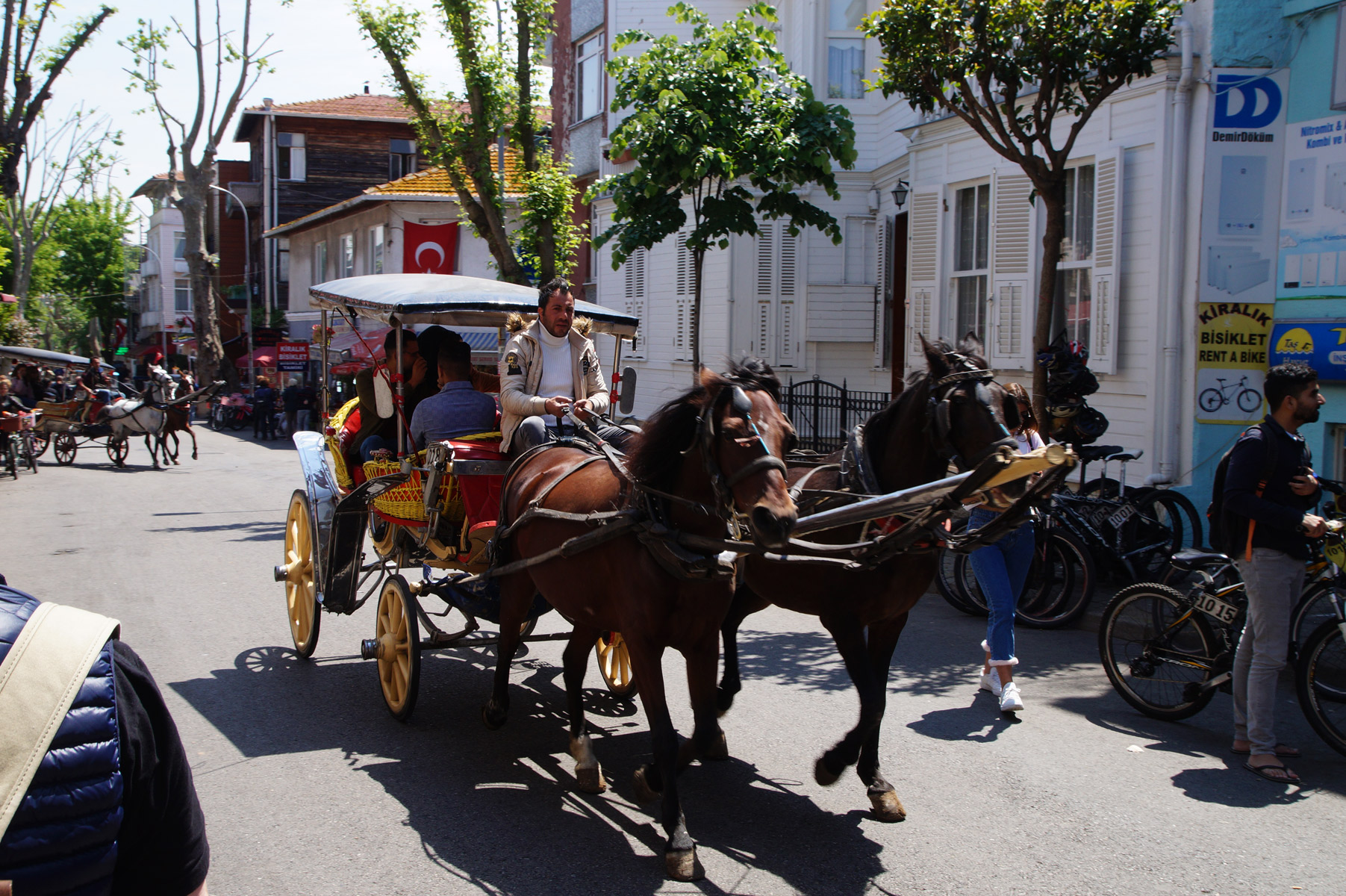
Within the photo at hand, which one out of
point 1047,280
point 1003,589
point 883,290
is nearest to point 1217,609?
point 1003,589

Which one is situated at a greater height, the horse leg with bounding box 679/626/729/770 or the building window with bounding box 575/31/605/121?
the building window with bounding box 575/31/605/121

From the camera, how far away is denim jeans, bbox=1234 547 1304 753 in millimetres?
5215

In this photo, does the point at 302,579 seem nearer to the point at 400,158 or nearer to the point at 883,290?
the point at 883,290

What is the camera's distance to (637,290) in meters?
21.8

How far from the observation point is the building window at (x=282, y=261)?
146 ft

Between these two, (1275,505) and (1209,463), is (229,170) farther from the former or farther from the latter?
(1275,505)

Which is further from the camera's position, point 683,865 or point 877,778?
point 877,778

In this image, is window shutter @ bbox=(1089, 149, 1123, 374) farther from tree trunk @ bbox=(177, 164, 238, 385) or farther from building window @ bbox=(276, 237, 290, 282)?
building window @ bbox=(276, 237, 290, 282)

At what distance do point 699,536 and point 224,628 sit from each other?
5.40m

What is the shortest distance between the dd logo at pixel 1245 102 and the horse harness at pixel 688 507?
846cm

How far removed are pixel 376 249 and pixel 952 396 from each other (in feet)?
100

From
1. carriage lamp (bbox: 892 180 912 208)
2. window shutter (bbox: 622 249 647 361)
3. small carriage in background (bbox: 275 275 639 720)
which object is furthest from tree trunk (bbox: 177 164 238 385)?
small carriage in background (bbox: 275 275 639 720)

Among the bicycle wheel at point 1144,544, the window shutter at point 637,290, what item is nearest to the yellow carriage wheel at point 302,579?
the bicycle wheel at point 1144,544

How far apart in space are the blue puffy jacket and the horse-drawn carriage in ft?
7.13
